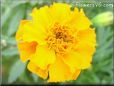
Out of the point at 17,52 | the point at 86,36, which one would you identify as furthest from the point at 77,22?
the point at 17,52

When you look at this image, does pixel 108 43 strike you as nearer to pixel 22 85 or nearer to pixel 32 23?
pixel 22 85

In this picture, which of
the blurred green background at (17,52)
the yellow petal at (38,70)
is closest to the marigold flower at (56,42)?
the yellow petal at (38,70)

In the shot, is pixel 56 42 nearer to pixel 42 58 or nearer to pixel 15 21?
pixel 42 58

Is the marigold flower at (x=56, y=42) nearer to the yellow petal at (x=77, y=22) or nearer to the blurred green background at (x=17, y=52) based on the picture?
the yellow petal at (x=77, y=22)

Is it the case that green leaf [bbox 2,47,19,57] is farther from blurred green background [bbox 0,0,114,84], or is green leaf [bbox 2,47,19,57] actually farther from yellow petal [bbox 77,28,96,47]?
yellow petal [bbox 77,28,96,47]

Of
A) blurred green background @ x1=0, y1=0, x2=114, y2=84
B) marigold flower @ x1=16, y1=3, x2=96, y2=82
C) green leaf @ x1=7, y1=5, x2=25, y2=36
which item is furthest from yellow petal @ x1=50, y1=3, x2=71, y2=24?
green leaf @ x1=7, y1=5, x2=25, y2=36

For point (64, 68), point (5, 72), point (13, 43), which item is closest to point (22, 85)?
point (5, 72)

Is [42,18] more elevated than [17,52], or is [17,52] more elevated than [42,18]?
[42,18]

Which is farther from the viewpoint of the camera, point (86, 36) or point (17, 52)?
point (17, 52)
